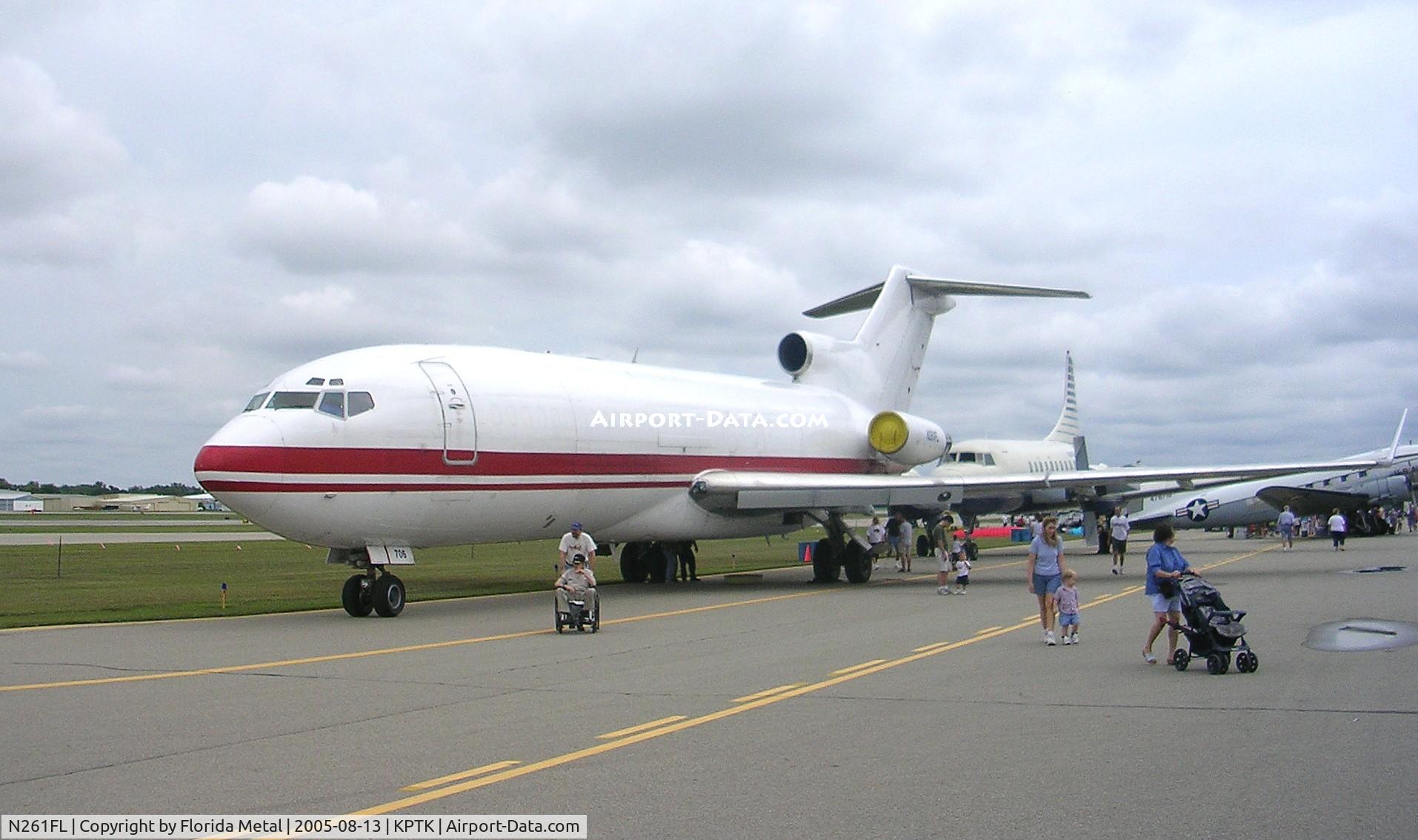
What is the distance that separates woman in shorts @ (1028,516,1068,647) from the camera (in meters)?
14.8

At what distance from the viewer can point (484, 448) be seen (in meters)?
20.4

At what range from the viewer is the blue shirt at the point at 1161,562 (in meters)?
12.5

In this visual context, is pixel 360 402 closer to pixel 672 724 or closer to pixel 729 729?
pixel 672 724

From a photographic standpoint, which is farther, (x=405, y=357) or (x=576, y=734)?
(x=405, y=357)

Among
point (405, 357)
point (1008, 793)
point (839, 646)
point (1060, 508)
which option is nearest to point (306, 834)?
point (1008, 793)

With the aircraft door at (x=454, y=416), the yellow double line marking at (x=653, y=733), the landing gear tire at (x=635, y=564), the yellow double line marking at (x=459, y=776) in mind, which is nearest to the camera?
the yellow double line marking at (x=653, y=733)

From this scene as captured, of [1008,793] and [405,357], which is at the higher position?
[405,357]

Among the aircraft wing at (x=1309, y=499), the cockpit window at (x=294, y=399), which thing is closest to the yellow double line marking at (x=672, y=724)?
the cockpit window at (x=294, y=399)

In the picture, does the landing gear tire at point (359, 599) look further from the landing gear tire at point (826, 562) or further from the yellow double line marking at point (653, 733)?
the landing gear tire at point (826, 562)

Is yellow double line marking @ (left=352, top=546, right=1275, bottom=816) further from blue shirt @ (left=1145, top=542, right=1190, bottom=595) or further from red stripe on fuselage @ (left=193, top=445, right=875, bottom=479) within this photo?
red stripe on fuselage @ (left=193, top=445, right=875, bottom=479)

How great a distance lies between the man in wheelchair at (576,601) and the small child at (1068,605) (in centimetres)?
621

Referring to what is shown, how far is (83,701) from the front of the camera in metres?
10.6

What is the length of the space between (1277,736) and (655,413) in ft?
56.5

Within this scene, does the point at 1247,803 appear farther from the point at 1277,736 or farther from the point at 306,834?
the point at 306,834
